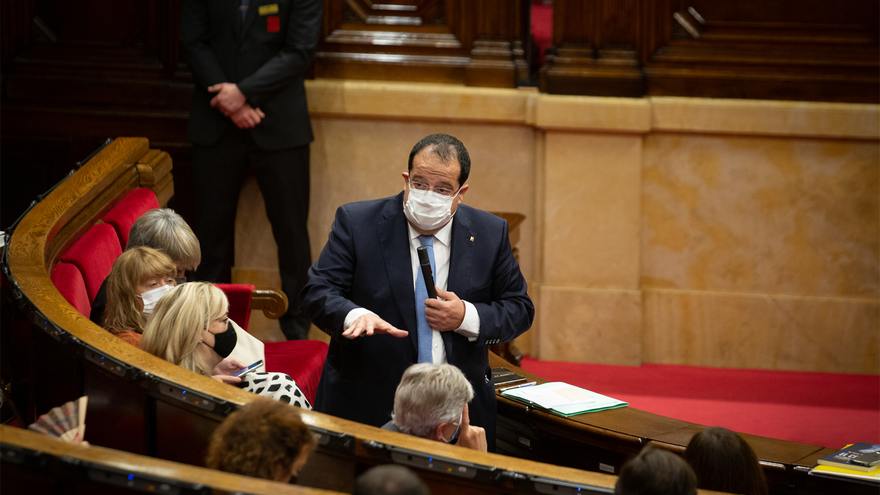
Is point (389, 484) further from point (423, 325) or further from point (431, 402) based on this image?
point (423, 325)

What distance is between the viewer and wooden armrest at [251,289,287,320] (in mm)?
3635

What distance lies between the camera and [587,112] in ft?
15.2

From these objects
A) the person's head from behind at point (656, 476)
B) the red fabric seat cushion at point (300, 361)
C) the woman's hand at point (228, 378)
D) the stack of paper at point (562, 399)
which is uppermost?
the person's head from behind at point (656, 476)

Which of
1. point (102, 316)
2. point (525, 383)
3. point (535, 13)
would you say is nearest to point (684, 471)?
point (525, 383)

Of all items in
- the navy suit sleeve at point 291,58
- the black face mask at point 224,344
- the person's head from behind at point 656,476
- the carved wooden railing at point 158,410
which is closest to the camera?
the person's head from behind at point 656,476

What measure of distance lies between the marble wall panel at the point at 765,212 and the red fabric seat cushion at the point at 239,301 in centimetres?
230

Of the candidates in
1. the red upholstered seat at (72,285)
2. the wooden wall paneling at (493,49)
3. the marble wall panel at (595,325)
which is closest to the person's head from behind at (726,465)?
the red upholstered seat at (72,285)

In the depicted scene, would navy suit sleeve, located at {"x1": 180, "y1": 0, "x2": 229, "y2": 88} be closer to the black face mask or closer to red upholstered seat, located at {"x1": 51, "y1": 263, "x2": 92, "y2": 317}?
red upholstered seat, located at {"x1": 51, "y1": 263, "x2": 92, "y2": 317}

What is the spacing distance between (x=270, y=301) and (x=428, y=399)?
6.11 ft

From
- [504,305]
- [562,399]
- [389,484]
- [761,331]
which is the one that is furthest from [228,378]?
[761,331]

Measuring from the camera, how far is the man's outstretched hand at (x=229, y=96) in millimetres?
4406

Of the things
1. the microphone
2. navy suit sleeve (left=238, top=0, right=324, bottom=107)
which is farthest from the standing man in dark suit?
the microphone

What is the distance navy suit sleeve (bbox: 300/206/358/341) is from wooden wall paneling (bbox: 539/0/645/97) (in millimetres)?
2672

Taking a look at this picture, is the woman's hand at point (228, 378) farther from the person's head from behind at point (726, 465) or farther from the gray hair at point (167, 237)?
the person's head from behind at point (726, 465)
